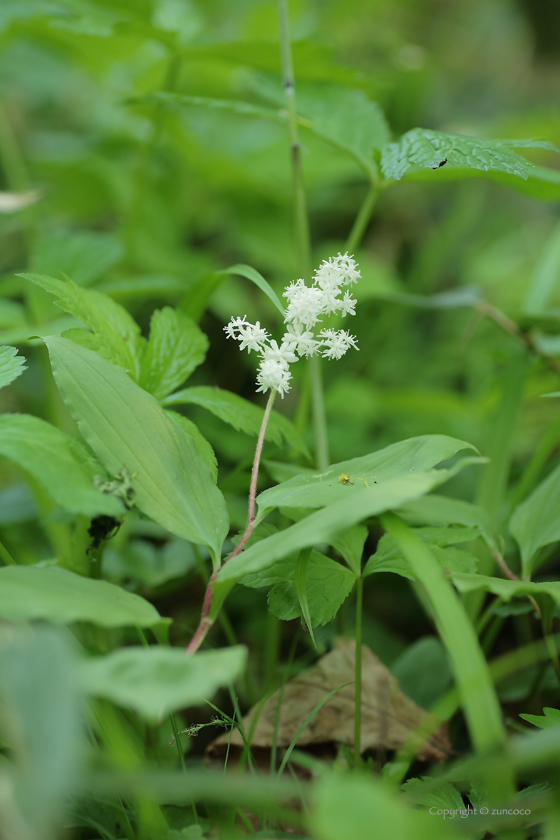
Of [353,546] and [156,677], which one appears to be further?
[353,546]

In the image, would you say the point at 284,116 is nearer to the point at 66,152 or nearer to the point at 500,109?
the point at 66,152

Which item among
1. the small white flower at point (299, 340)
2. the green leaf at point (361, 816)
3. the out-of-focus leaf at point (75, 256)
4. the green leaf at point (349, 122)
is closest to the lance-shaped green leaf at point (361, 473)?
the small white flower at point (299, 340)

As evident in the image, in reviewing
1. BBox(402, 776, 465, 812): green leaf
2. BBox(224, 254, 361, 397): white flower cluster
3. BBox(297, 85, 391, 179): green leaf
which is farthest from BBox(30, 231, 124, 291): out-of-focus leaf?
BBox(402, 776, 465, 812): green leaf

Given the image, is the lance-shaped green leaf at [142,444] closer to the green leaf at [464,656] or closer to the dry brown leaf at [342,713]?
the green leaf at [464,656]

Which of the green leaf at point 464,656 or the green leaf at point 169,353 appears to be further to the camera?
the green leaf at point 169,353

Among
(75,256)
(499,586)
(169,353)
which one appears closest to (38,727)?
(499,586)

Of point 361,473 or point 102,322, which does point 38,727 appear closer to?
point 361,473

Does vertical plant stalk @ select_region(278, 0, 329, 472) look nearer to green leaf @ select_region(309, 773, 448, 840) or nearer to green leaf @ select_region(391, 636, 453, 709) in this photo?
green leaf @ select_region(391, 636, 453, 709)
